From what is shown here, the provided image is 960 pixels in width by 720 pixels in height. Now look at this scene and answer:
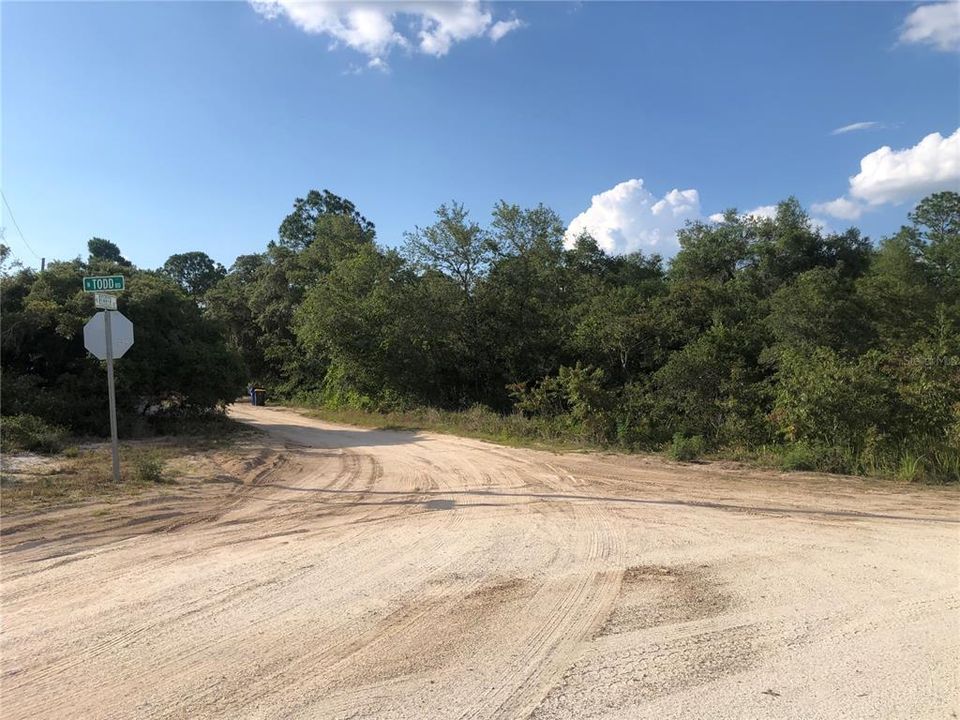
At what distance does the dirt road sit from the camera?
3533 millimetres

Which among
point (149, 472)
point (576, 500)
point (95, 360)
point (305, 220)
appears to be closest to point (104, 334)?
point (149, 472)

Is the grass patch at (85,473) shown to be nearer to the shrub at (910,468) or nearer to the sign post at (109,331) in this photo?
the sign post at (109,331)

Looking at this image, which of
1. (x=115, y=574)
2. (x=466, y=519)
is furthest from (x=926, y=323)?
(x=115, y=574)

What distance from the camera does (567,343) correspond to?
26844mm

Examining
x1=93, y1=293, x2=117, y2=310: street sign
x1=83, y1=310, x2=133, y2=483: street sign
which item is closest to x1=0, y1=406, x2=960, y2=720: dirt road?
x1=83, y1=310, x2=133, y2=483: street sign

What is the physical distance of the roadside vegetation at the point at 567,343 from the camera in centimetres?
1284

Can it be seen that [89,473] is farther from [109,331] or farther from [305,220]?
A: [305,220]

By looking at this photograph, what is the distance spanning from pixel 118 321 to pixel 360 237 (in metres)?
35.8

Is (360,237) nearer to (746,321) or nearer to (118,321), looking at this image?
(746,321)

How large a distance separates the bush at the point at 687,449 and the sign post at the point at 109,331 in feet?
35.9

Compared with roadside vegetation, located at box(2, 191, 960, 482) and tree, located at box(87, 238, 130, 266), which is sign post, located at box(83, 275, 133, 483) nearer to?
roadside vegetation, located at box(2, 191, 960, 482)

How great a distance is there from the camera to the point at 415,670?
3840 millimetres

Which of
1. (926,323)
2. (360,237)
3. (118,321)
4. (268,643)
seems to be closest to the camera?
(268,643)

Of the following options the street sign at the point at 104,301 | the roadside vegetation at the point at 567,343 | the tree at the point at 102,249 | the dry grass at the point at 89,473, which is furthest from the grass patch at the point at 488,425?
the tree at the point at 102,249
